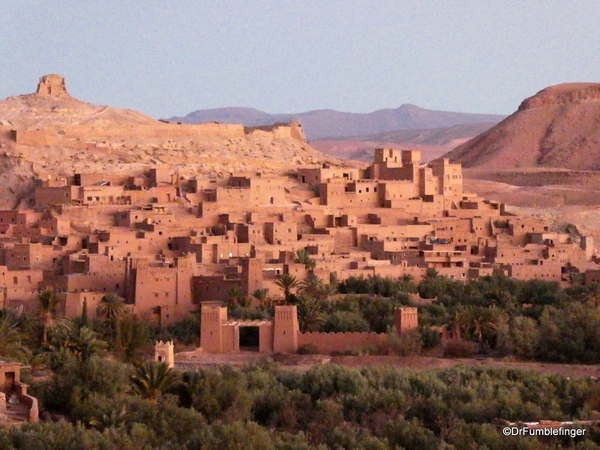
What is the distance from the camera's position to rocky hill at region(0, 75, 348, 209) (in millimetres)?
47312

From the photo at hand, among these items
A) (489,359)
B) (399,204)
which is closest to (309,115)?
(399,204)

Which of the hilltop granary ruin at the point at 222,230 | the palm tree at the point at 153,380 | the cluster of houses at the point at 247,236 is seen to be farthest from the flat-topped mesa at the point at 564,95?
the palm tree at the point at 153,380

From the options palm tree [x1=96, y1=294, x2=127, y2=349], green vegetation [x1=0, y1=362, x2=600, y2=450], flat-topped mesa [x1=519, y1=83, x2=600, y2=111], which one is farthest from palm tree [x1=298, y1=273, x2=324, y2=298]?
flat-topped mesa [x1=519, y1=83, x2=600, y2=111]

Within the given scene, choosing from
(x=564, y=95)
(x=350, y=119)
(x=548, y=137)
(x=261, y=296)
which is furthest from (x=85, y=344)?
(x=350, y=119)

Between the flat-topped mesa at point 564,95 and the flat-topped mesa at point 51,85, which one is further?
the flat-topped mesa at point 564,95

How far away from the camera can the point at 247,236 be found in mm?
41125

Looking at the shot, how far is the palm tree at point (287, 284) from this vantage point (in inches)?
1475

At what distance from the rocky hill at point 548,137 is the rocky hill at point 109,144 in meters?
28.2

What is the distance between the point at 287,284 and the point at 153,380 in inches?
359

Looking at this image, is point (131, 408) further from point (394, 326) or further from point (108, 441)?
point (394, 326)

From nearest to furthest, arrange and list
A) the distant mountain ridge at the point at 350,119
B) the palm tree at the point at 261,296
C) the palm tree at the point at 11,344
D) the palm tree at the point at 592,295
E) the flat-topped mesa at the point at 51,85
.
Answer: the palm tree at the point at 11,344 → the palm tree at the point at 261,296 → the palm tree at the point at 592,295 → the flat-topped mesa at the point at 51,85 → the distant mountain ridge at the point at 350,119

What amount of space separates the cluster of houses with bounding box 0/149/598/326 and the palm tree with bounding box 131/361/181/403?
7297 mm

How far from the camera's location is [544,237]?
44625mm

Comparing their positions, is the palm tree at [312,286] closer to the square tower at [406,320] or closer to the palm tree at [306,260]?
the palm tree at [306,260]
